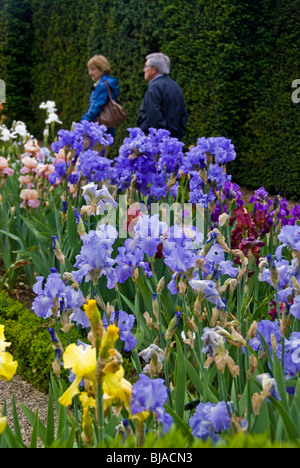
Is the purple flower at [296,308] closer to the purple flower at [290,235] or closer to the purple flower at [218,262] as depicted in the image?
the purple flower at [290,235]

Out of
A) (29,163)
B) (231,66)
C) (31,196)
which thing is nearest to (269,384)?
(31,196)

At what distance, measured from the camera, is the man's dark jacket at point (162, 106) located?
17.2 ft

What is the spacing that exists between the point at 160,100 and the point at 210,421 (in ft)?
14.4

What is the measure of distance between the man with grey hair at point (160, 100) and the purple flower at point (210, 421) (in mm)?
4203

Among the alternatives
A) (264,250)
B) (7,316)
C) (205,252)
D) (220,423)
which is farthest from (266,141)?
(220,423)

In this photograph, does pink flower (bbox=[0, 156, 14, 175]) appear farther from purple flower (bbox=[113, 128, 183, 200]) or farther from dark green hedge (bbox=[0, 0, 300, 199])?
dark green hedge (bbox=[0, 0, 300, 199])

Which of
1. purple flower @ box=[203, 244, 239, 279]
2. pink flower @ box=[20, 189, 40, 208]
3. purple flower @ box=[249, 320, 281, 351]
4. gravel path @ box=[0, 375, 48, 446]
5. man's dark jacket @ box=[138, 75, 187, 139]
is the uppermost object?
man's dark jacket @ box=[138, 75, 187, 139]

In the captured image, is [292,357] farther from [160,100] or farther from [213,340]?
[160,100]

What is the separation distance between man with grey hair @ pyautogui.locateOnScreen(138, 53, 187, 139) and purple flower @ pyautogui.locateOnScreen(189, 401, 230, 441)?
420cm

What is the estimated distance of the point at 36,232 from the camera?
132 inches

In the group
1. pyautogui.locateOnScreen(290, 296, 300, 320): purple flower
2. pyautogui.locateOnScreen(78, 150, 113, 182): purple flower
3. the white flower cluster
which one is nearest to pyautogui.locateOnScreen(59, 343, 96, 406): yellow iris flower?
pyautogui.locateOnScreen(290, 296, 300, 320): purple flower

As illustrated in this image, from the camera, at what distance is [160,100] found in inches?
209

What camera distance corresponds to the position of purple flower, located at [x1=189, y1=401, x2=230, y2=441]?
1.25m
